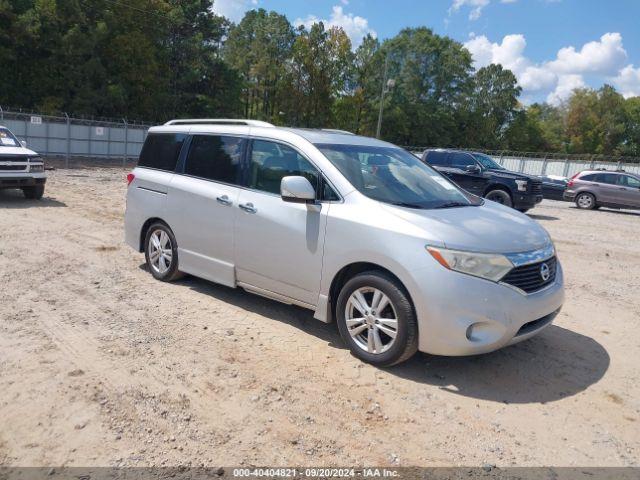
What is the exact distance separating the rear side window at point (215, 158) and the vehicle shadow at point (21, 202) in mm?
7409

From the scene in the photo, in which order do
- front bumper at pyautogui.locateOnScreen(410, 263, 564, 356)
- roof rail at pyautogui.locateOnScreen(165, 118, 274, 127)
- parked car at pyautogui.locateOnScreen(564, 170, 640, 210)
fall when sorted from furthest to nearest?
parked car at pyautogui.locateOnScreen(564, 170, 640, 210) → roof rail at pyautogui.locateOnScreen(165, 118, 274, 127) → front bumper at pyautogui.locateOnScreen(410, 263, 564, 356)

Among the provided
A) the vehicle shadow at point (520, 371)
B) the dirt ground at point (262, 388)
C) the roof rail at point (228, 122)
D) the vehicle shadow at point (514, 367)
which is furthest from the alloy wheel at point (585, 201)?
the roof rail at point (228, 122)

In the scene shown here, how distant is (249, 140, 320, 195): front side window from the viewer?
Result: 4.75 metres

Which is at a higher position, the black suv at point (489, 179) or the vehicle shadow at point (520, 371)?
the black suv at point (489, 179)

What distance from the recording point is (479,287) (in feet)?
12.4

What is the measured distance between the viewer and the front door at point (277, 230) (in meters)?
4.54

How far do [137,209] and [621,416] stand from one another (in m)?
5.49

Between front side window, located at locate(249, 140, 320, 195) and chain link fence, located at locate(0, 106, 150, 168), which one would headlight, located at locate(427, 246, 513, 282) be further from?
chain link fence, located at locate(0, 106, 150, 168)

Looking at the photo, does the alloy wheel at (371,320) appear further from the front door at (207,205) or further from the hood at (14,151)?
the hood at (14,151)

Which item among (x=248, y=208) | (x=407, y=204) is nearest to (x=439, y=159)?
(x=248, y=208)

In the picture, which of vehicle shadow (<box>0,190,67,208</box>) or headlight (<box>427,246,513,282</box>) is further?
vehicle shadow (<box>0,190,67,208</box>)

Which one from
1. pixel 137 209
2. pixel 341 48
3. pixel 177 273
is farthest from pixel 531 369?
pixel 341 48

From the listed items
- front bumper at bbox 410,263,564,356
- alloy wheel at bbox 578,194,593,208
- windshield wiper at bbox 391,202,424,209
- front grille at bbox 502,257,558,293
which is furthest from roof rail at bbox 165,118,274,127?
alloy wheel at bbox 578,194,593,208

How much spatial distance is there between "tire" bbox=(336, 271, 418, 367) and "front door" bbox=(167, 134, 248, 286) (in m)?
1.51
